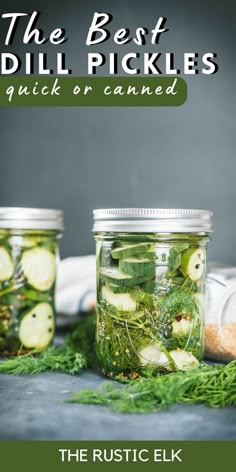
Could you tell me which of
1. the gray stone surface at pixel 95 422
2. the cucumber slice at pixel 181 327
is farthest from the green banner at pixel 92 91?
the gray stone surface at pixel 95 422

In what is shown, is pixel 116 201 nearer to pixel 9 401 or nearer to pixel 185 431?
pixel 9 401

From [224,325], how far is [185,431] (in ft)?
1.17

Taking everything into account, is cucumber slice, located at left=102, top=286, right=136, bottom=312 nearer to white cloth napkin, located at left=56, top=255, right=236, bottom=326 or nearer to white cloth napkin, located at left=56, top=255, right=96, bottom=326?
white cloth napkin, located at left=56, top=255, right=236, bottom=326

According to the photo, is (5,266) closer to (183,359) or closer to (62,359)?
(62,359)

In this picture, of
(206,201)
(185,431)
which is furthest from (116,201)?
(185,431)

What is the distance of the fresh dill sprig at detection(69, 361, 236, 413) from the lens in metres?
0.94

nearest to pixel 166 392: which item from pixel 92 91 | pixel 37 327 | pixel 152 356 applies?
pixel 152 356

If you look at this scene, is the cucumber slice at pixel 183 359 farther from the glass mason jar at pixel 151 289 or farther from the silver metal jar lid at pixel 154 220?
the silver metal jar lid at pixel 154 220

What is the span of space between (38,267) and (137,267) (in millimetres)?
267

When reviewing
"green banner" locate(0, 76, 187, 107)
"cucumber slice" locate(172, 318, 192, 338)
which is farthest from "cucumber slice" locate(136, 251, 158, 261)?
"green banner" locate(0, 76, 187, 107)

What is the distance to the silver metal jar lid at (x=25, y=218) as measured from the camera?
47.8 inches

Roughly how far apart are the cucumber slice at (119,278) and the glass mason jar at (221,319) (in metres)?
0.24
